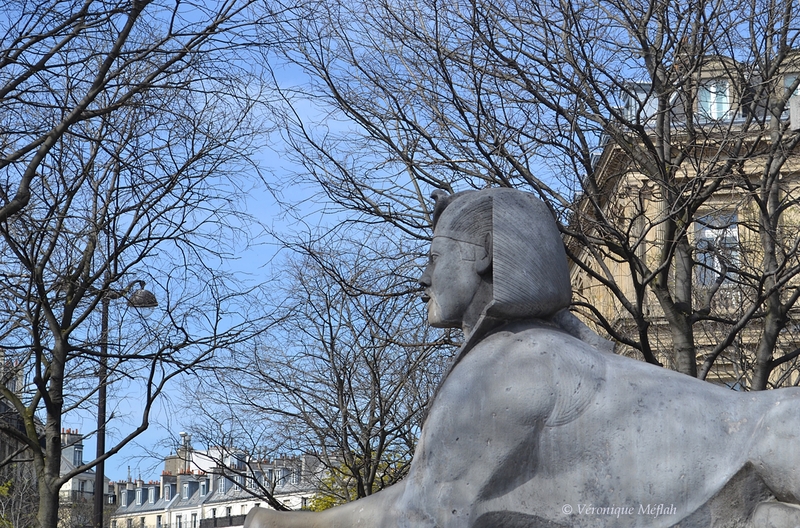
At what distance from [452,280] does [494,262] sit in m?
0.24

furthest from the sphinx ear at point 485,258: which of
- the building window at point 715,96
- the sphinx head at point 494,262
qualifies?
the building window at point 715,96

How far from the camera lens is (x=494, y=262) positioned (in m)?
4.38

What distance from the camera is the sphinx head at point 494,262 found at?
14.3ft

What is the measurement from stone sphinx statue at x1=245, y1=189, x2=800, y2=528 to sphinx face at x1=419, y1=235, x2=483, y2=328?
16cm

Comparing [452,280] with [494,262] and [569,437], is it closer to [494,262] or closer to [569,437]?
[494,262]

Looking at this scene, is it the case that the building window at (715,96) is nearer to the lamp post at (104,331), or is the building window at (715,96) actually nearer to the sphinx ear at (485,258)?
the lamp post at (104,331)

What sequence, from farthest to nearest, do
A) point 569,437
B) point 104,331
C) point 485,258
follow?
1. point 104,331
2. point 485,258
3. point 569,437

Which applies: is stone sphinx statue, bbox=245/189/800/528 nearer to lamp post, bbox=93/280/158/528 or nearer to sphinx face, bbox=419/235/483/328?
sphinx face, bbox=419/235/483/328

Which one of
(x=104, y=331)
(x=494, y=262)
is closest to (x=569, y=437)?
(x=494, y=262)

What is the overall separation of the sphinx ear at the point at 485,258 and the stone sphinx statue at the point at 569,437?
92mm

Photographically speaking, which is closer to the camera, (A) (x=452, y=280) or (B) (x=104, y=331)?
(A) (x=452, y=280)

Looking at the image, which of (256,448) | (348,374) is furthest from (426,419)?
(256,448)

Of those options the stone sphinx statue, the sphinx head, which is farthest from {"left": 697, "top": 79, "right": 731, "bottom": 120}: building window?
the stone sphinx statue

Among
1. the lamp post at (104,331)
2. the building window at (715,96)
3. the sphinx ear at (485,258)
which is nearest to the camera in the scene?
the sphinx ear at (485,258)
